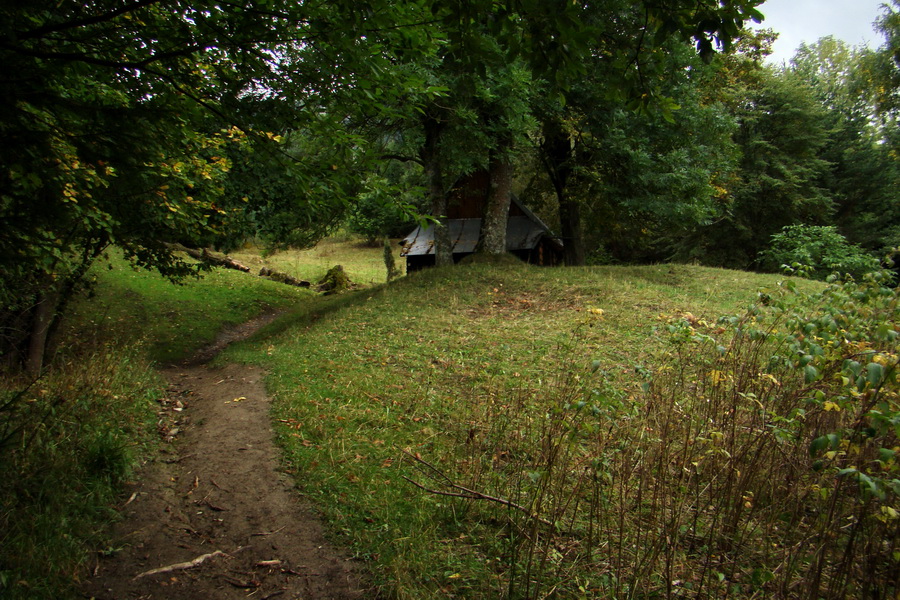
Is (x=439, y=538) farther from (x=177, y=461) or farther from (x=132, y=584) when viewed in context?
(x=177, y=461)

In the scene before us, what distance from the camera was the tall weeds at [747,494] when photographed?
2617mm

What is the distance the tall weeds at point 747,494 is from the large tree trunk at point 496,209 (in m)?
12.6

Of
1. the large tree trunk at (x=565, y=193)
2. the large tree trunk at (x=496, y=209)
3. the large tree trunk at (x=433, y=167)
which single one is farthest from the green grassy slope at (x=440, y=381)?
the large tree trunk at (x=565, y=193)

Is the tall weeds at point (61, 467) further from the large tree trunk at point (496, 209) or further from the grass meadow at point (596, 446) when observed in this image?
the large tree trunk at point (496, 209)

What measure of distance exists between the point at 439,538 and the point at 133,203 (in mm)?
5844

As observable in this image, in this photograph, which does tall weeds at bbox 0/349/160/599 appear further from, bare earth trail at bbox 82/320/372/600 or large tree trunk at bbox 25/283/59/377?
large tree trunk at bbox 25/283/59/377

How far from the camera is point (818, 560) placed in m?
2.61

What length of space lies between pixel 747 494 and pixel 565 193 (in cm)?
1612

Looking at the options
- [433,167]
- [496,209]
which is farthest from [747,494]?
[496,209]

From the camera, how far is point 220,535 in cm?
434

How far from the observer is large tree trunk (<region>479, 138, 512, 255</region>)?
1694 centimetres

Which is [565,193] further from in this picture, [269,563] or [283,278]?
[269,563]

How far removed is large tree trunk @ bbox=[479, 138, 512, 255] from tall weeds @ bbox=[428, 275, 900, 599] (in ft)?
41.5

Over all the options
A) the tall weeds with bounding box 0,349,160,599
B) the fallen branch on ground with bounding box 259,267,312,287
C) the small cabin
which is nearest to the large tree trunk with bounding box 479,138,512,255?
the small cabin
